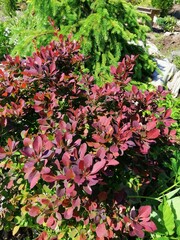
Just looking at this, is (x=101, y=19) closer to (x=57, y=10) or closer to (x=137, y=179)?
(x=57, y=10)

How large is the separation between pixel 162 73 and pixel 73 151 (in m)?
3.46

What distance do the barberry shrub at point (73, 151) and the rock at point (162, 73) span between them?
2.42 metres

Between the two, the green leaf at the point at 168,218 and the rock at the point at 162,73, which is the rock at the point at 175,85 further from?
the green leaf at the point at 168,218

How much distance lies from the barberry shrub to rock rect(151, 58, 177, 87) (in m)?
2.42

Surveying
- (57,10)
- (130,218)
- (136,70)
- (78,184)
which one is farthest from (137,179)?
(57,10)

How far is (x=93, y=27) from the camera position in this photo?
3.55 metres

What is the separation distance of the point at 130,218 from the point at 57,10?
9.90ft

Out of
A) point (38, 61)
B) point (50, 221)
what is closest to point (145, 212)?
point (50, 221)

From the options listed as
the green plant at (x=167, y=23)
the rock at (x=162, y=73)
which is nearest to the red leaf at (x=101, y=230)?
the rock at (x=162, y=73)

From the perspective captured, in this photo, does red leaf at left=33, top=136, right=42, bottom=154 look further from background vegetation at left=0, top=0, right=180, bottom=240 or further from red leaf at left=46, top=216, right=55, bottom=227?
red leaf at left=46, top=216, right=55, bottom=227

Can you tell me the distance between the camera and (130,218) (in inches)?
58.1

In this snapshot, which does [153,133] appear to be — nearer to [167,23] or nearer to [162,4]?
[167,23]

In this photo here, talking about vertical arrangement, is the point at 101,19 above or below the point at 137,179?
above

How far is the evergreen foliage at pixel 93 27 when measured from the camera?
3.57m
